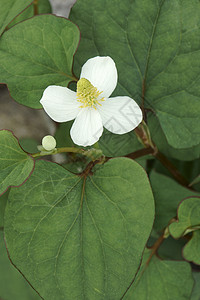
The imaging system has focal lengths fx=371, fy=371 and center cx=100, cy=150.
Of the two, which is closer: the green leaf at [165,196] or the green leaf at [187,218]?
the green leaf at [187,218]

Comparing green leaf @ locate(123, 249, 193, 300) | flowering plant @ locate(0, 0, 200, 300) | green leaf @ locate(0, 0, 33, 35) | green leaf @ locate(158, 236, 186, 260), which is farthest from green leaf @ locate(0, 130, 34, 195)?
green leaf @ locate(158, 236, 186, 260)

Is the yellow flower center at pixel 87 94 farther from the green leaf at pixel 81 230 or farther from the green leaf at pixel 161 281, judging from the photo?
the green leaf at pixel 161 281

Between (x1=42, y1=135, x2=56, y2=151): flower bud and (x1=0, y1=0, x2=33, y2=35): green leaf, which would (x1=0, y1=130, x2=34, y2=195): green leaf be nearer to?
(x1=42, y1=135, x2=56, y2=151): flower bud

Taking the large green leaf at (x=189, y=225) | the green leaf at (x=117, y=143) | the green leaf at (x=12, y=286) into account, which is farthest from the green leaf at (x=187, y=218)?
the green leaf at (x=12, y=286)

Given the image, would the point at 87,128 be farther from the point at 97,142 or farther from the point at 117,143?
the point at 117,143

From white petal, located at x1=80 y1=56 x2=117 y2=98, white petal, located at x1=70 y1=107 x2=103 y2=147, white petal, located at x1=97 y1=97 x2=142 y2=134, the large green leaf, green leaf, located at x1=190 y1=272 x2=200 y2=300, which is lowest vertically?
green leaf, located at x1=190 y1=272 x2=200 y2=300

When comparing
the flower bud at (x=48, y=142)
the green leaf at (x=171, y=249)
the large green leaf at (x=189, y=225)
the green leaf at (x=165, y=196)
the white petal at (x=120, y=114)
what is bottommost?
the green leaf at (x=171, y=249)
